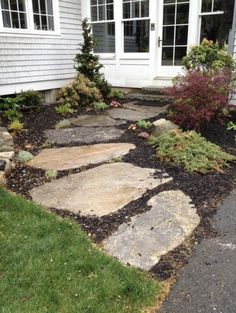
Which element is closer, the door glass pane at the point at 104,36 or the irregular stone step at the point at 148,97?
the irregular stone step at the point at 148,97

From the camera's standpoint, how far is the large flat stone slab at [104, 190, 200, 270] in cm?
211

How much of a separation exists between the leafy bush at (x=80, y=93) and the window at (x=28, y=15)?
1.45m

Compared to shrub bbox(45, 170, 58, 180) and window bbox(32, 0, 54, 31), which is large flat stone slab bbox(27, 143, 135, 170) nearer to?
shrub bbox(45, 170, 58, 180)

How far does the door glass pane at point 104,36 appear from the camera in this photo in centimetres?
800

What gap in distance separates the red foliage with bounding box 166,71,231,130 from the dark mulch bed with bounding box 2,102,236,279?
349mm

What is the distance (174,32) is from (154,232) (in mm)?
5889

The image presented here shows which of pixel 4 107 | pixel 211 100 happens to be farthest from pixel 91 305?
pixel 4 107

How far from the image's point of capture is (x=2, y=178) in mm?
3217

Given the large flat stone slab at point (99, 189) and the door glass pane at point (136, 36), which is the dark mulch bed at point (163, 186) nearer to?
the large flat stone slab at point (99, 189)

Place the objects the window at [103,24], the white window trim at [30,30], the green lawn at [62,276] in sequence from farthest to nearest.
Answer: the window at [103,24]
the white window trim at [30,30]
the green lawn at [62,276]

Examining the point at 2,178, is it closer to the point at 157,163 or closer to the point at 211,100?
the point at 157,163

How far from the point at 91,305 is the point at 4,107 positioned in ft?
16.1

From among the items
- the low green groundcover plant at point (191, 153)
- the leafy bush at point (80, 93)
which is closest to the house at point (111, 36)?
the leafy bush at point (80, 93)

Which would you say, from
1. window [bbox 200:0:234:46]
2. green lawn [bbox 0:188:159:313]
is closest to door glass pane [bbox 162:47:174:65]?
window [bbox 200:0:234:46]
